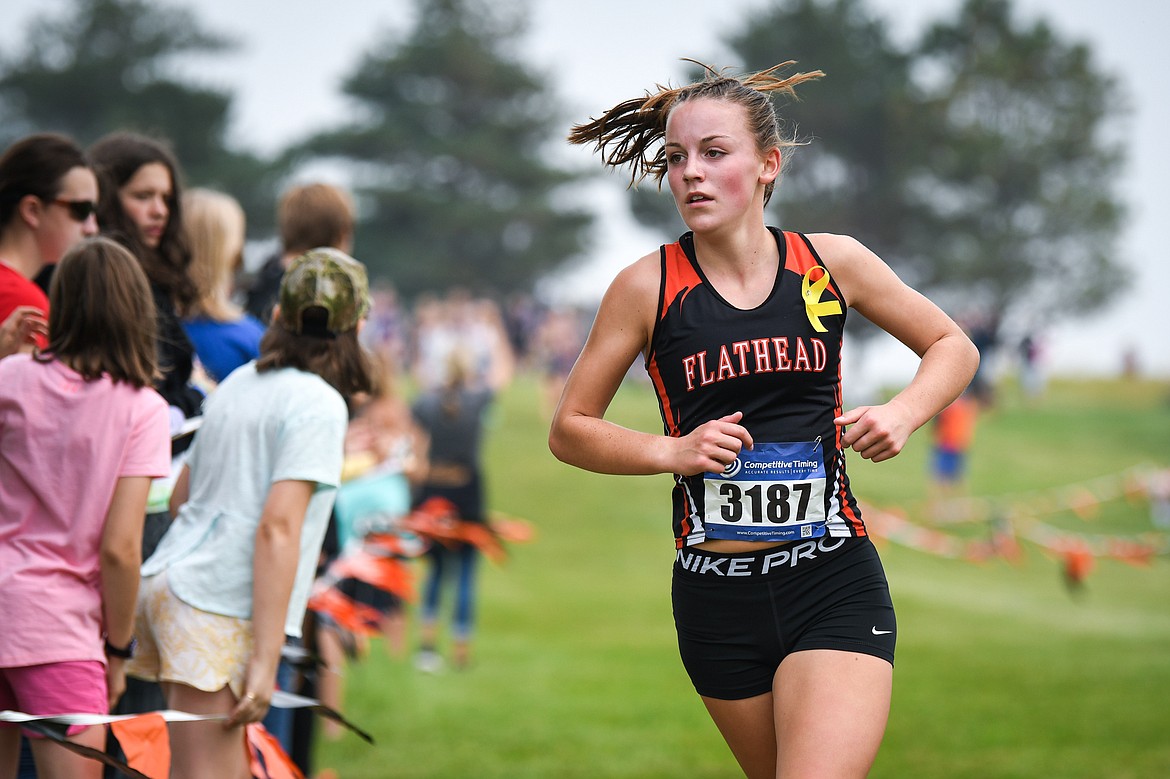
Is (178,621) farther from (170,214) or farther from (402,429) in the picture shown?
(402,429)

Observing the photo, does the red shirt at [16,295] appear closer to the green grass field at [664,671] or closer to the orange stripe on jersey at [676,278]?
the orange stripe on jersey at [676,278]

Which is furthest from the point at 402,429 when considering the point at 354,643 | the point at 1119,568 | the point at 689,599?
the point at 1119,568

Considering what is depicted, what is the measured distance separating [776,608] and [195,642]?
1.57 metres

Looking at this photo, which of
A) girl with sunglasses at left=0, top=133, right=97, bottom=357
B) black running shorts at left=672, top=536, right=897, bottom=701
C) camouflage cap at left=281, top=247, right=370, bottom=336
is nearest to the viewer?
black running shorts at left=672, top=536, right=897, bottom=701

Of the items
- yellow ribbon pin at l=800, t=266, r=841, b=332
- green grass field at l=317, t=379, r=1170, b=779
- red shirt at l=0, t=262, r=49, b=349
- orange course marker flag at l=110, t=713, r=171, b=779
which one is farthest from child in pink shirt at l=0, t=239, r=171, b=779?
green grass field at l=317, t=379, r=1170, b=779

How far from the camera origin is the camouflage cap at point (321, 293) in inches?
149

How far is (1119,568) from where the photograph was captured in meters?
19.0

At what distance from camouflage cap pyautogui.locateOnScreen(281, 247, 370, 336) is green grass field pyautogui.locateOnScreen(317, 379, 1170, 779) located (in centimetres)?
378

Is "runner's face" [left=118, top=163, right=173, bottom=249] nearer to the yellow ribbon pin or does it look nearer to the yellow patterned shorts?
the yellow patterned shorts

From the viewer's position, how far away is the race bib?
3215mm

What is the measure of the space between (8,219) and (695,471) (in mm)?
2333

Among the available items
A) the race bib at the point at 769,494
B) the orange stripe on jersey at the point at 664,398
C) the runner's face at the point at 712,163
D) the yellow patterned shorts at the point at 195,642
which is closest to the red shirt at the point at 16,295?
the yellow patterned shorts at the point at 195,642

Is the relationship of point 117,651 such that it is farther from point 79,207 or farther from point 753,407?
point 753,407

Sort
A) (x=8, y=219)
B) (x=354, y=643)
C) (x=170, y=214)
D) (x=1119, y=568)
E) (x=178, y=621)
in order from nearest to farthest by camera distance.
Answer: (x=178, y=621), (x=8, y=219), (x=170, y=214), (x=354, y=643), (x=1119, y=568)
